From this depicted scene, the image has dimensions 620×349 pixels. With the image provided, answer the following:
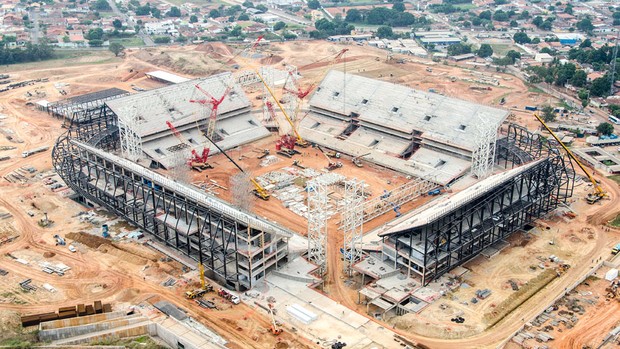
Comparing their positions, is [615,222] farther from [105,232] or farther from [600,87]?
[105,232]

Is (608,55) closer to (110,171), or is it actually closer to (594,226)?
(594,226)

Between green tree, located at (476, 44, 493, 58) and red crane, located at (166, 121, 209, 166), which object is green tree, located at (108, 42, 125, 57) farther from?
green tree, located at (476, 44, 493, 58)

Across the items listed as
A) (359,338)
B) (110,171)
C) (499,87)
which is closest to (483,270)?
(359,338)

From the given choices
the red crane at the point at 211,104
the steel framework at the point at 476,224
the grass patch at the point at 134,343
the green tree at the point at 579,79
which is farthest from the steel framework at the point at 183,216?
the green tree at the point at 579,79

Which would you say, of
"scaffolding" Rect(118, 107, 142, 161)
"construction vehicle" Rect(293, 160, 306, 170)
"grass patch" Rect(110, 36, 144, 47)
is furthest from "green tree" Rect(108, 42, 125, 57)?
"construction vehicle" Rect(293, 160, 306, 170)

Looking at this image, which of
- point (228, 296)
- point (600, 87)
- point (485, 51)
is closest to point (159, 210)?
point (228, 296)
